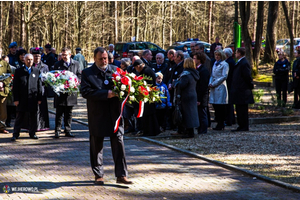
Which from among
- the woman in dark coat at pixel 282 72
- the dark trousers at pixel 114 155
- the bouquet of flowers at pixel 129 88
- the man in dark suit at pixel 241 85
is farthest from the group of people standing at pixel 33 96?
the woman in dark coat at pixel 282 72

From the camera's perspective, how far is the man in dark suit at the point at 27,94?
11.0 metres

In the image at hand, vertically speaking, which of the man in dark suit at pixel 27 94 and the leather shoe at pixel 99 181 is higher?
the man in dark suit at pixel 27 94

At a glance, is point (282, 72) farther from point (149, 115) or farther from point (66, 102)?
point (66, 102)

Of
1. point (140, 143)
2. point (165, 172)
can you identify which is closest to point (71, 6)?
point (140, 143)

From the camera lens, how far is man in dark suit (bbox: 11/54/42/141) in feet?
36.1

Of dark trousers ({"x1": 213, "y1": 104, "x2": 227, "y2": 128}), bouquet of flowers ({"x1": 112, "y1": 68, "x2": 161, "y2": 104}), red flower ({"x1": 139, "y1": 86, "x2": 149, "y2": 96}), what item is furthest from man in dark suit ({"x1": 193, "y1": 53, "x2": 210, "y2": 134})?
red flower ({"x1": 139, "y1": 86, "x2": 149, "y2": 96})

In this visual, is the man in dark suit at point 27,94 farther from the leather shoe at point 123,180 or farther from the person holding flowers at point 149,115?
the leather shoe at point 123,180

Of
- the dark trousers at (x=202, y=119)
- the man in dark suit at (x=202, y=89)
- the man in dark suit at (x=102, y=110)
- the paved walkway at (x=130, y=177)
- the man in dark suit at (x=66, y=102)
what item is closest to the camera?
the paved walkway at (x=130, y=177)

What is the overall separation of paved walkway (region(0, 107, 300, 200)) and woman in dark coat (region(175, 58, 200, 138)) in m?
1.22

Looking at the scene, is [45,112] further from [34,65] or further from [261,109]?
[261,109]

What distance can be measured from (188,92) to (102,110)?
425 cm

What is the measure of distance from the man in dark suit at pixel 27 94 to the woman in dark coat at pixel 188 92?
346cm

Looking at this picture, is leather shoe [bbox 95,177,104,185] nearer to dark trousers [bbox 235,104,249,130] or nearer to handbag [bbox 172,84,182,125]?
handbag [bbox 172,84,182,125]

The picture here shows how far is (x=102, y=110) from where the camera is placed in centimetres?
686
